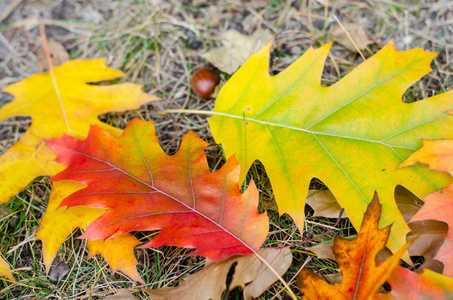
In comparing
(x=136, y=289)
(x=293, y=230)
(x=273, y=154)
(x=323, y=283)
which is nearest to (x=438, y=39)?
(x=273, y=154)

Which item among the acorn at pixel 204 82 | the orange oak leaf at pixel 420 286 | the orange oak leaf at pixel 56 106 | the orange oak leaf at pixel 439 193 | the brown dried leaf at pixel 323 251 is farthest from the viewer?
the acorn at pixel 204 82

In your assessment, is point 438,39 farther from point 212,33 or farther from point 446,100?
point 212,33

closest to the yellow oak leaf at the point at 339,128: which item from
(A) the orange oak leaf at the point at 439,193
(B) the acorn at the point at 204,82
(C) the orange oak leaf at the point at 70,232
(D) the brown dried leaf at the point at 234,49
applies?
(A) the orange oak leaf at the point at 439,193

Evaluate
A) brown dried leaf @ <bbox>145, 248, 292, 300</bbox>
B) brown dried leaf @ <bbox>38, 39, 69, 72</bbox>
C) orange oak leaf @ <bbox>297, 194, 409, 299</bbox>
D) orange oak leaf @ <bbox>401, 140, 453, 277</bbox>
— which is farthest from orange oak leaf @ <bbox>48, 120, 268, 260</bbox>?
brown dried leaf @ <bbox>38, 39, 69, 72</bbox>

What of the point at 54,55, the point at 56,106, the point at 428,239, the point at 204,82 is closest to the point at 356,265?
the point at 428,239

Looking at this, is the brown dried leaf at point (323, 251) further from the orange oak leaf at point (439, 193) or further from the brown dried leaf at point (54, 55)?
the brown dried leaf at point (54, 55)
